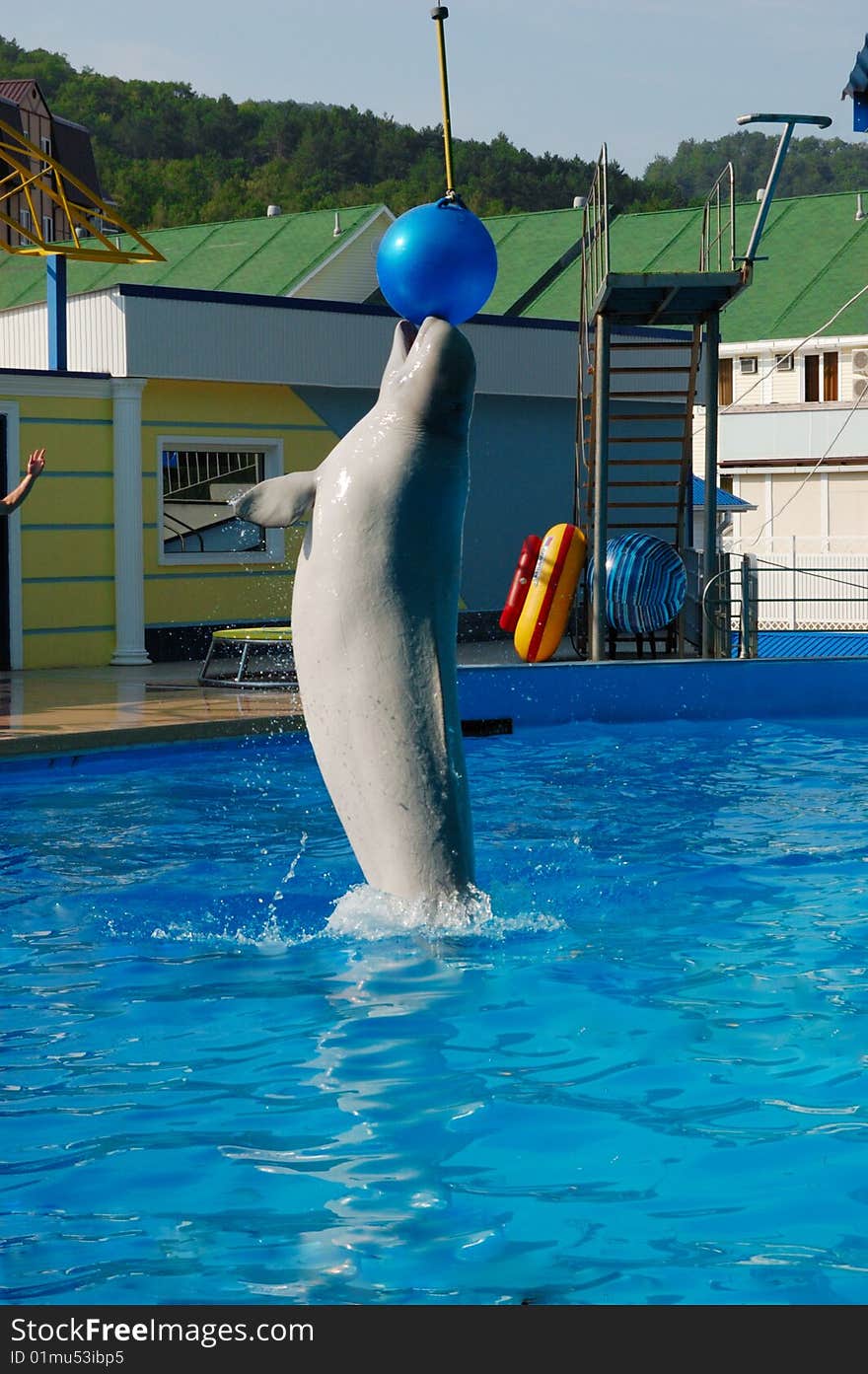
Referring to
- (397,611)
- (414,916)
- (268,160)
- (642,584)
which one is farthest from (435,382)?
(268,160)

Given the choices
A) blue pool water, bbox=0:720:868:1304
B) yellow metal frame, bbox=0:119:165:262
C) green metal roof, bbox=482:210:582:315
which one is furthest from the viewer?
green metal roof, bbox=482:210:582:315

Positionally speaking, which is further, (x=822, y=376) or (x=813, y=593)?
(x=822, y=376)

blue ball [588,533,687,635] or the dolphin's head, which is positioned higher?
the dolphin's head

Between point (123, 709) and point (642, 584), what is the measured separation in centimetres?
571

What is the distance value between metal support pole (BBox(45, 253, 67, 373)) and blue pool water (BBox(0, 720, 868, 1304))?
856 cm

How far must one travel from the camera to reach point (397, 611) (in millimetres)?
5781

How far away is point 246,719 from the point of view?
1223 centimetres

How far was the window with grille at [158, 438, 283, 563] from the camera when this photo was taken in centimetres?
1825

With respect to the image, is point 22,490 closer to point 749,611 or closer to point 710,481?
point 749,611

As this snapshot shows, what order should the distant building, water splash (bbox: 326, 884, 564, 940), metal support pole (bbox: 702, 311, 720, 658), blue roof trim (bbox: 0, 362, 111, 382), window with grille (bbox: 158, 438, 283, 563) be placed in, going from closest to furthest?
water splash (bbox: 326, 884, 564, 940)
metal support pole (bbox: 702, 311, 720, 658)
blue roof trim (bbox: 0, 362, 111, 382)
window with grille (bbox: 158, 438, 283, 563)
the distant building

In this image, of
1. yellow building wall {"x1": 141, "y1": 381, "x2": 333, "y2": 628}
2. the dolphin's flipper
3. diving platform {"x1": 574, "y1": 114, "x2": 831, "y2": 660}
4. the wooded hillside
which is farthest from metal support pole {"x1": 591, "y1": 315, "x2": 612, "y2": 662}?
the wooded hillside

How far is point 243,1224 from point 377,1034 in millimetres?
1578

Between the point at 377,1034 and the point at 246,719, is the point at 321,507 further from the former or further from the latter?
the point at 246,719

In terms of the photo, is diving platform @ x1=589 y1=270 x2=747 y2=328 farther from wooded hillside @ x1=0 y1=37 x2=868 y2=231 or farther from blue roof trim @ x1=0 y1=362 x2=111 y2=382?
wooded hillside @ x1=0 y1=37 x2=868 y2=231
